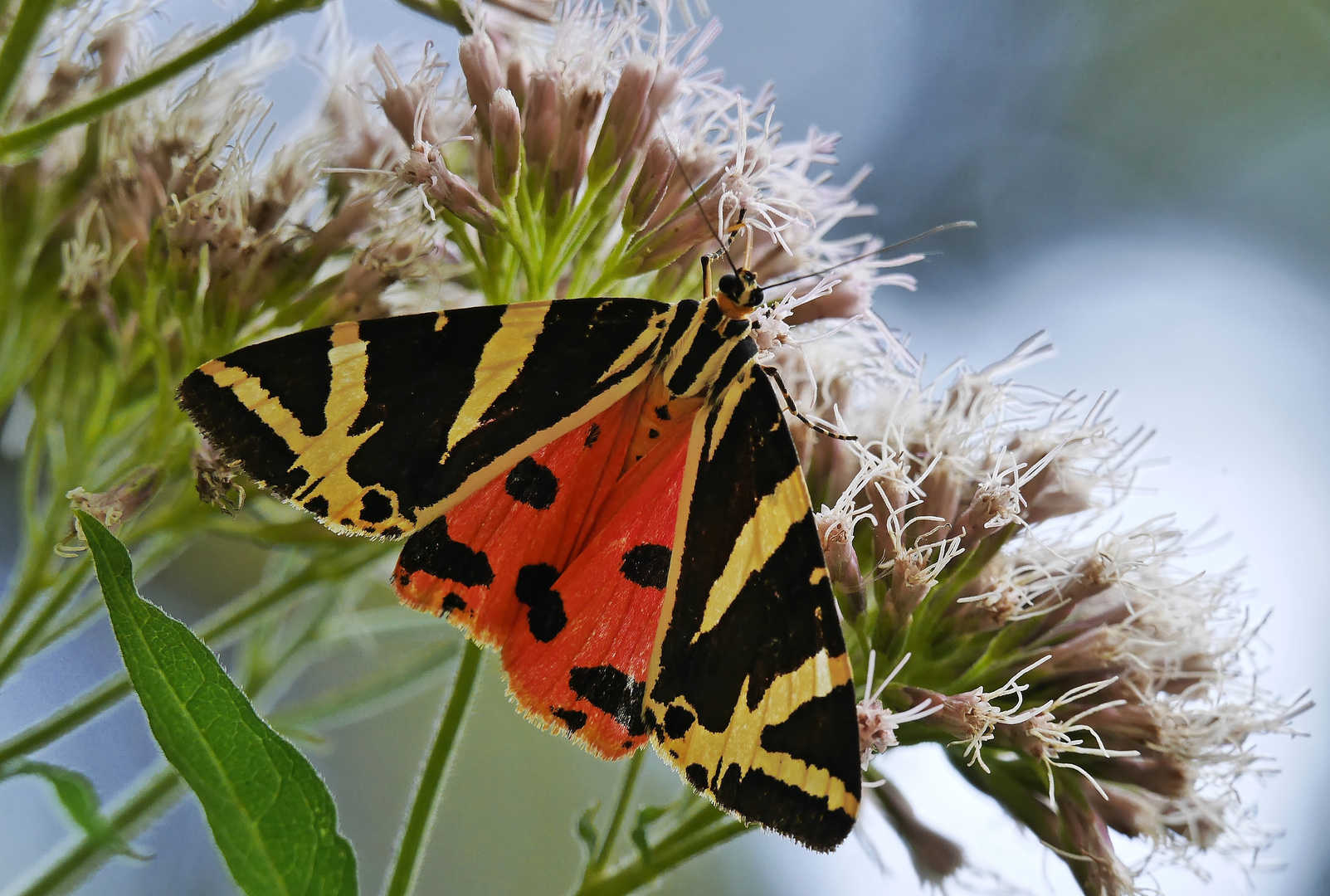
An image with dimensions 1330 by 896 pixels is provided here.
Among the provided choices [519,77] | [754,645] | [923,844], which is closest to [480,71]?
[519,77]

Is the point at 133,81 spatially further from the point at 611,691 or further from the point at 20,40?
the point at 611,691

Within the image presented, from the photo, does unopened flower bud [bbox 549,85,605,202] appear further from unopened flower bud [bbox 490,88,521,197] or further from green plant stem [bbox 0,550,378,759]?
green plant stem [bbox 0,550,378,759]

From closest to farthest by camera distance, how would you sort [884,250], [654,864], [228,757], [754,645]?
1. [228,757]
2. [754,645]
3. [654,864]
4. [884,250]

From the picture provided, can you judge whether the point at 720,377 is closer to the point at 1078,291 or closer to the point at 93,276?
the point at 93,276

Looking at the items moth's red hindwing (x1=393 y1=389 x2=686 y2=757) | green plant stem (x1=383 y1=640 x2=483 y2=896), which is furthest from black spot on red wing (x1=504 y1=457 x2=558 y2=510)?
green plant stem (x1=383 y1=640 x2=483 y2=896)

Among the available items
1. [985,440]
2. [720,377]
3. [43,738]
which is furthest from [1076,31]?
[43,738]

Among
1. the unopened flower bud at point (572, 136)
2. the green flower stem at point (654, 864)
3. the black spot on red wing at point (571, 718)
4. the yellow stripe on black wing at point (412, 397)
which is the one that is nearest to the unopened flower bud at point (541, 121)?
the unopened flower bud at point (572, 136)
